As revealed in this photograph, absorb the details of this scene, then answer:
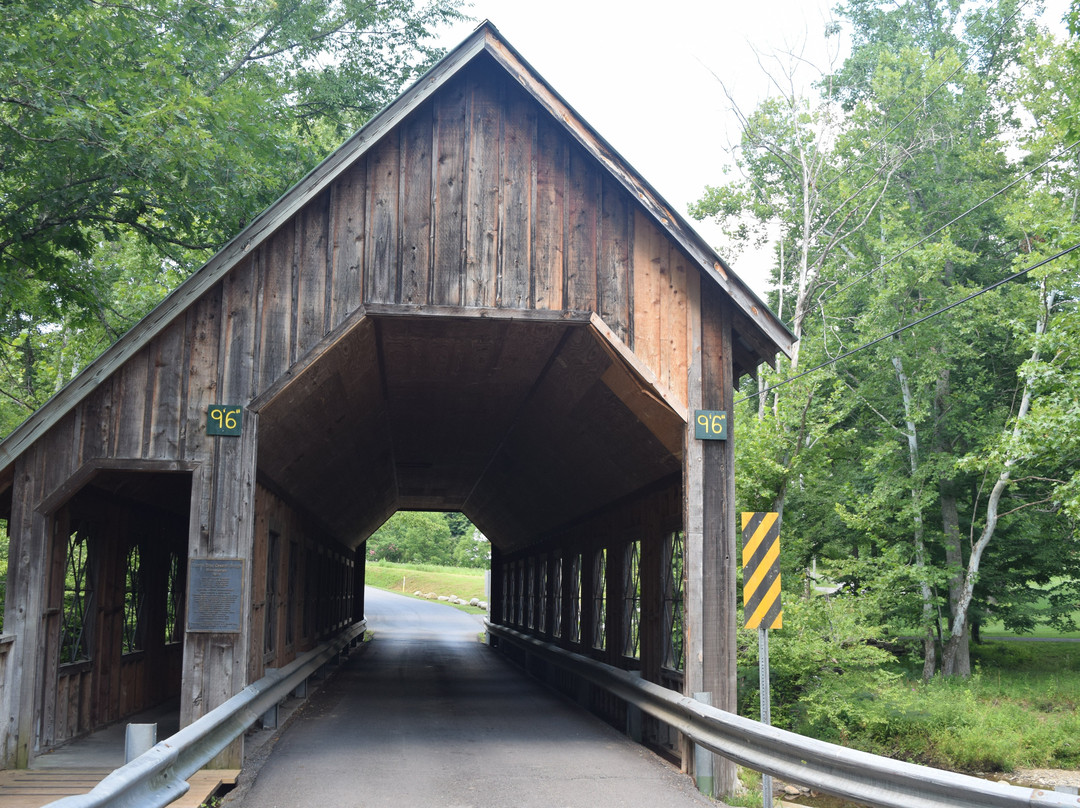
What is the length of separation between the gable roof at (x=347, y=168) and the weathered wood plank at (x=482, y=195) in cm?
37

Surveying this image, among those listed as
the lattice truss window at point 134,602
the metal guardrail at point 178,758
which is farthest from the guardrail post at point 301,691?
the metal guardrail at point 178,758

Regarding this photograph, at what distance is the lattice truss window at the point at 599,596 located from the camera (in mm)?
15188

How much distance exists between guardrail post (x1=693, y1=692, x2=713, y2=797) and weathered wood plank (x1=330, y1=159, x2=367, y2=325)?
15.0 feet

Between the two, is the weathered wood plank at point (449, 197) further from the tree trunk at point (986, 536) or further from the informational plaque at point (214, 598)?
the tree trunk at point (986, 536)

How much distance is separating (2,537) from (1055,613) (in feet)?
84.0

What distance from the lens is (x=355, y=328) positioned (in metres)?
9.30

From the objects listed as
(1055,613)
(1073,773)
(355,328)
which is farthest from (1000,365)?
(355,328)

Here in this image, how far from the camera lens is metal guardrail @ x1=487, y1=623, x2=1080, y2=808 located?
4402 mm

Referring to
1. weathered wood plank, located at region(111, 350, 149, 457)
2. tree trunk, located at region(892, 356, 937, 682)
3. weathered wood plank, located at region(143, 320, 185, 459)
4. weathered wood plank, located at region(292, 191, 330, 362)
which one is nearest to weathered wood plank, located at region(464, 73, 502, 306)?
weathered wood plank, located at region(292, 191, 330, 362)

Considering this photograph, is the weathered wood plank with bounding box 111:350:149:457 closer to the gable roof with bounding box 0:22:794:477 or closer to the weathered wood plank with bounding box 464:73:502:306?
the gable roof with bounding box 0:22:794:477

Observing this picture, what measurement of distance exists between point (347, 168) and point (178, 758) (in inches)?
204

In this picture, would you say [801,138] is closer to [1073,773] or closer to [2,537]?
[1073,773]

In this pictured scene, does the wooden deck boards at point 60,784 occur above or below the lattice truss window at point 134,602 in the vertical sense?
below

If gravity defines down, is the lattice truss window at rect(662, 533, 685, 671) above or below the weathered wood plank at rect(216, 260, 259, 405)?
below
